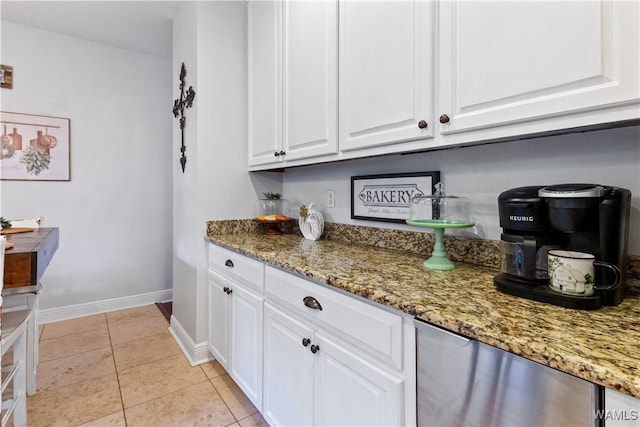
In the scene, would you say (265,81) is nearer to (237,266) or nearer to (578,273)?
(237,266)

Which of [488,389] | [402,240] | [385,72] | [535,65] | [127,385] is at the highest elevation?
[385,72]

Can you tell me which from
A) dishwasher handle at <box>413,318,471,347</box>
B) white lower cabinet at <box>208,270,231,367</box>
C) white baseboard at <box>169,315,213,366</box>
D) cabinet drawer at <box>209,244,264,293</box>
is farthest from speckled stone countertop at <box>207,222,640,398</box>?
white baseboard at <box>169,315,213,366</box>

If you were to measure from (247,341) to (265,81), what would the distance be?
1.55m

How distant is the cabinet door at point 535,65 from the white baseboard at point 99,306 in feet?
10.8

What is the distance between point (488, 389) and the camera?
0.65m

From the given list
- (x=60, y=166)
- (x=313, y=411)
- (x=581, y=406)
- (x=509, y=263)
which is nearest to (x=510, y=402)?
(x=581, y=406)

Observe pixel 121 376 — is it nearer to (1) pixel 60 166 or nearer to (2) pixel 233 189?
(2) pixel 233 189

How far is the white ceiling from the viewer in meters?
2.29

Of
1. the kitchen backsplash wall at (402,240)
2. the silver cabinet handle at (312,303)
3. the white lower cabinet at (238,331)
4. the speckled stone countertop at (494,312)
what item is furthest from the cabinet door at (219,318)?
the silver cabinet handle at (312,303)

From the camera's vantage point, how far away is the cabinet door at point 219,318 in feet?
5.82

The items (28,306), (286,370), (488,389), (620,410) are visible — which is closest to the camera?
(620,410)

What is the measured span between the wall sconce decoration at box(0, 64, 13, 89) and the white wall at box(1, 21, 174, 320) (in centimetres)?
4

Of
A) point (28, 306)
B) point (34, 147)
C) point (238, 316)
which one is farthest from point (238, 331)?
point (34, 147)

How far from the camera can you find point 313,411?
1.13 m
